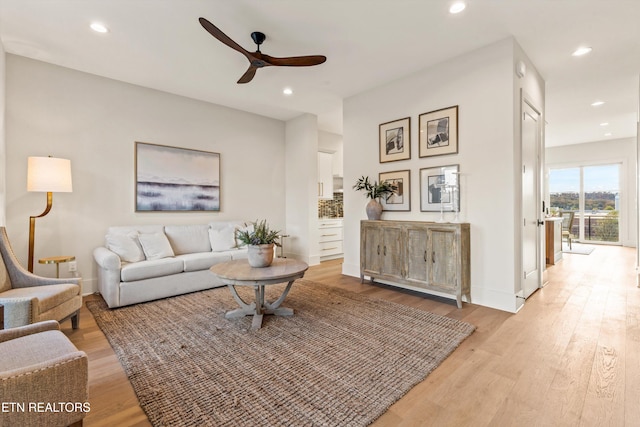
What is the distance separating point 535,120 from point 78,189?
19.6 feet

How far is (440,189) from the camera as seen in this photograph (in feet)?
11.8

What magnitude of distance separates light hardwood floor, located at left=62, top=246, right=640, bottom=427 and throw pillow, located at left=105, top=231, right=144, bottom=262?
0.71m

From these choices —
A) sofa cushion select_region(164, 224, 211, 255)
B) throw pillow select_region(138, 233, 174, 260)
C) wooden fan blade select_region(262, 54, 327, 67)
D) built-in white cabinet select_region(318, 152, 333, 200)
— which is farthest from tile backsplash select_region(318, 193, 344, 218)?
wooden fan blade select_region(262, 54, 327, 67)

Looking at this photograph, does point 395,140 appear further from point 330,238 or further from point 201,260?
point 201,260

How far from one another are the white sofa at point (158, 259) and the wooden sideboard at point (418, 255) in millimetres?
1899

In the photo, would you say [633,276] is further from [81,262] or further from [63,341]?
[81,262]

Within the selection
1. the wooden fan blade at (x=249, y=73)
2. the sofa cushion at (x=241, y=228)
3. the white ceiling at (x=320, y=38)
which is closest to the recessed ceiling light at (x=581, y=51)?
the white ceiling at (x=320, y=38)

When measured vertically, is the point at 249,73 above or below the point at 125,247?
above

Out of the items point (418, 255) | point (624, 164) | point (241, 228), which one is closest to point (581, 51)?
point (418, 255)

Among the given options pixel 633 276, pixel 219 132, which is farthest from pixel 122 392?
pixel 633 276

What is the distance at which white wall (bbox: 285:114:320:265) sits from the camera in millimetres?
5594

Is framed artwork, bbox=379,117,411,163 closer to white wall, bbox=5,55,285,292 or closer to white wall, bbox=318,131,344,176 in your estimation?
white wall, bbox=318,131,344,176

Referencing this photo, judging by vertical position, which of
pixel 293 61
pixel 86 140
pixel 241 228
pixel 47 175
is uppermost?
pixel 293 61

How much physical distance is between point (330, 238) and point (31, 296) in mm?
4555
